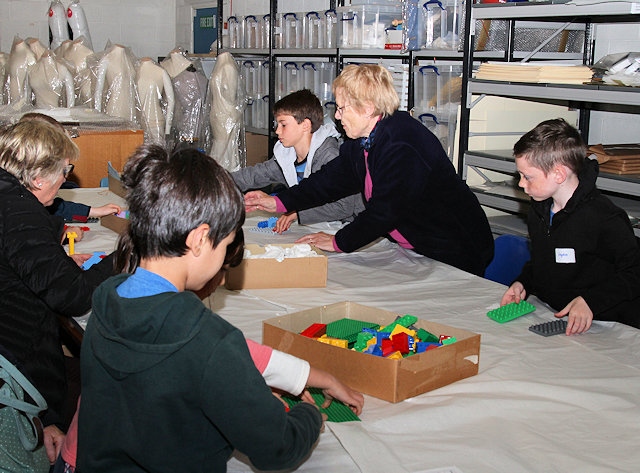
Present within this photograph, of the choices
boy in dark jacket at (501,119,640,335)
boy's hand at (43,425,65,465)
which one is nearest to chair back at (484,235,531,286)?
boy in dark jacket at (501,119,640,335)

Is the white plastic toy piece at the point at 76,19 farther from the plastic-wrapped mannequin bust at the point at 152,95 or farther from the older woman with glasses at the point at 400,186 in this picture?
the older woman with glasses at the point at 400,186

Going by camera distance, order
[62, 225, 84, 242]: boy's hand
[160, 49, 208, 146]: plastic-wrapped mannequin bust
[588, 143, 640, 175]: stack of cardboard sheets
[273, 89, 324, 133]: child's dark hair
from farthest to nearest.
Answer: [160, 49, 208, 146]: plastic-wrapped mannequin bust → [273, 89, 324, 133]: child's dark hair → [588, 143, 640, 175]: stack of cardboard sheets → [62, 225, 84, 242]: boy's hand

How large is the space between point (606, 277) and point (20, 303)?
1.57 meters

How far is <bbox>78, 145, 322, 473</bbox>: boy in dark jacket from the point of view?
991mm

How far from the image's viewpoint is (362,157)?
2.63 metres

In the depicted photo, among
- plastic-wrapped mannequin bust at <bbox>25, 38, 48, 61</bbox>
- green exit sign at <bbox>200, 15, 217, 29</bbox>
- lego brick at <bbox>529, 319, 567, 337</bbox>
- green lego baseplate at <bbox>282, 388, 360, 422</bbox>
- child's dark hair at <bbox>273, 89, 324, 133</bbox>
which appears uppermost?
green exit sign at <bbox>200, 15, 217, 29</bbox>

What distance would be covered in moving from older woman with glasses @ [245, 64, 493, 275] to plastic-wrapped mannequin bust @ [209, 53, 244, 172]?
2.83 m

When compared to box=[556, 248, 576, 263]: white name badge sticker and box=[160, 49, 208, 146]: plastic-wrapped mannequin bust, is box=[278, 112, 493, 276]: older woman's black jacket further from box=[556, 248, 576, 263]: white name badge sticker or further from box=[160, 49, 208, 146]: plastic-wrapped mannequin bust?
box=[160, 49, 208, 146]: plastic-wrapped mannequin bust

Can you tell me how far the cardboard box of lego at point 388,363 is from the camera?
4.65 ft

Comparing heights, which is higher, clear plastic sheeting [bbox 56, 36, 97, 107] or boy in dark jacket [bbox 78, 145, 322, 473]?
clear plastic sheeting [bbox 56, 36, 97, 107]

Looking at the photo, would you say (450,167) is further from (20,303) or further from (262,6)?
(262,6)

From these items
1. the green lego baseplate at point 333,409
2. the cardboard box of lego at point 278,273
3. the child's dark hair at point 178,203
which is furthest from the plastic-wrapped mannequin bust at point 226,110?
the child's dark hair at point 178,203

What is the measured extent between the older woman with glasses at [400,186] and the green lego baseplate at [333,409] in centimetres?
101

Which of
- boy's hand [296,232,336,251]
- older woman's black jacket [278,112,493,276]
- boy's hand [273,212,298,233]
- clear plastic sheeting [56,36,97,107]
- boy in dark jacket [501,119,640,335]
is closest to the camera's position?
boy in dark jacket [501,119,640,335]
